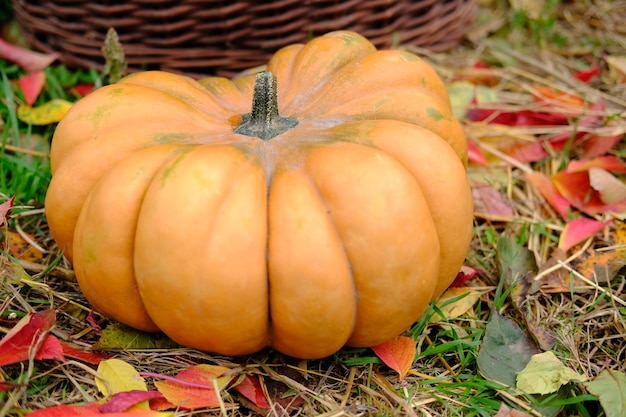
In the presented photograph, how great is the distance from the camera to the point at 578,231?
221 cm

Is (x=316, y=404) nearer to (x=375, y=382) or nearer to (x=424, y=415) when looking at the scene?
(x=375, y=382)

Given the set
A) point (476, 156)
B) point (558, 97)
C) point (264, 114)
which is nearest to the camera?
point (264, 114)

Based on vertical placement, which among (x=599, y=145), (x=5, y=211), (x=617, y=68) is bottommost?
(x=599, y=145)

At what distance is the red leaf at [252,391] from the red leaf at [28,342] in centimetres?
44

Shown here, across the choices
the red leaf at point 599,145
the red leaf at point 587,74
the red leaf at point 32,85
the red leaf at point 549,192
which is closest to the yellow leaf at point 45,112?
the red leaf at point 32,85

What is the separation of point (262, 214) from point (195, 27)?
1428mm

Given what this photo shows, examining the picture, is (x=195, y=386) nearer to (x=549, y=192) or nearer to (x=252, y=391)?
(x=252, y=391)

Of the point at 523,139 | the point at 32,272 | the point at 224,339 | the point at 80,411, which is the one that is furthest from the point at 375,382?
the point at 523,139

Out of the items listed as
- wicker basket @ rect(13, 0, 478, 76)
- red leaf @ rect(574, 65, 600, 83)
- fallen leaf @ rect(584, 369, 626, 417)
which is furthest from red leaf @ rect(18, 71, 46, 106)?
red leaf @ rect(574, 65, 600, 83)

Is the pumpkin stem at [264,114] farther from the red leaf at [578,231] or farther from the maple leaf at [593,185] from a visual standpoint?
the maple leaf at [593,185]

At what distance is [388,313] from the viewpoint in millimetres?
1552

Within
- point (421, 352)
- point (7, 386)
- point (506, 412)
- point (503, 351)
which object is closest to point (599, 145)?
point (503, 351)

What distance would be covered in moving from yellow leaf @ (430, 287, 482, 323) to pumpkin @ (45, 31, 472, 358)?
0.48 feet

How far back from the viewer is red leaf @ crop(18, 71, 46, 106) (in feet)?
8.44
